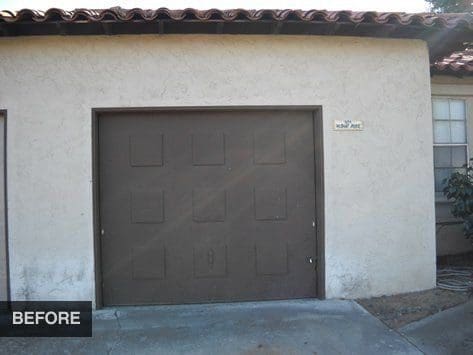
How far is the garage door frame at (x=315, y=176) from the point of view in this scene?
5.18 metres

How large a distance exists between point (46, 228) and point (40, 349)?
141 centimetres

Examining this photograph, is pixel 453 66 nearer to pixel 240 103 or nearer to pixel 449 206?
pixel 449 206

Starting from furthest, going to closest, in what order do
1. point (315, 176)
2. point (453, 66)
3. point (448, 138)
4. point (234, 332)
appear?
point (448, 138), point (453, 66), point (315, 176), point (234, 332)

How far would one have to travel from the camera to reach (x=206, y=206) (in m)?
5.38

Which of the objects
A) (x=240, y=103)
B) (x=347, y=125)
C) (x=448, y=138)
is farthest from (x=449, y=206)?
(x=240, y=103)

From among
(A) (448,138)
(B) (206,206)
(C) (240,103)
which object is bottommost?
(B) (206,206)

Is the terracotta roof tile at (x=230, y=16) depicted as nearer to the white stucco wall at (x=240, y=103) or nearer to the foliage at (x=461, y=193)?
the white stucco wall at (x=240, y=103)

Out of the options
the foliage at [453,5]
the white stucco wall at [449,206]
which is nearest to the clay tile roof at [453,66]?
the white stucco wall at [449,206]

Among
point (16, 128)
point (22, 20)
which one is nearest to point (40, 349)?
point (16, 128)

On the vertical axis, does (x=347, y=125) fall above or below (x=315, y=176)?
above

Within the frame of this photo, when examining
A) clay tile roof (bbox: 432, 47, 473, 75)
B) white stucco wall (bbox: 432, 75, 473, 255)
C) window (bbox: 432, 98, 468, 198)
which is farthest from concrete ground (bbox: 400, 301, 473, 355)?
clay tile roof (bbox: 432, 47, 473, 75)

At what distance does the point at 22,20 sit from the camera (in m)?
4.72

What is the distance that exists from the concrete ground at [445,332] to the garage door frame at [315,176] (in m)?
1.20

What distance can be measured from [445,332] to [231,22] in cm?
382
